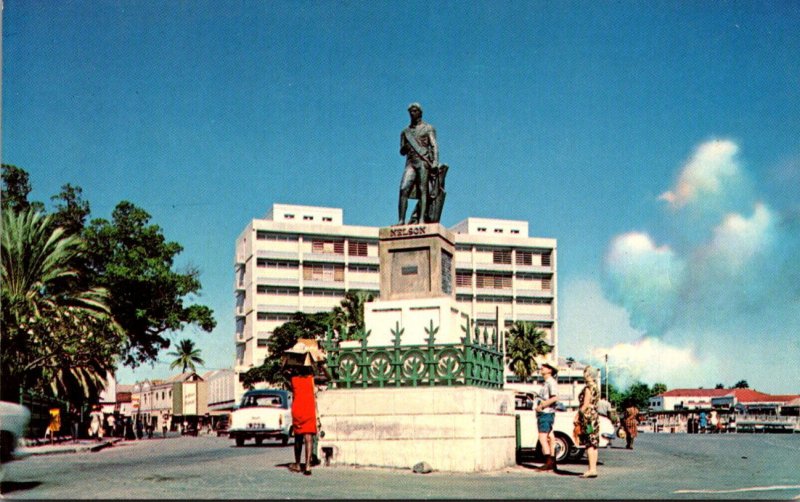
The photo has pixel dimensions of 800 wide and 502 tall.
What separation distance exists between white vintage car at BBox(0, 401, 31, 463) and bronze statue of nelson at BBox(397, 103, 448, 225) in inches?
274

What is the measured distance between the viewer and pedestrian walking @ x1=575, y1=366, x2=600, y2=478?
42.7 feet

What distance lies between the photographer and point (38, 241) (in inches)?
1345

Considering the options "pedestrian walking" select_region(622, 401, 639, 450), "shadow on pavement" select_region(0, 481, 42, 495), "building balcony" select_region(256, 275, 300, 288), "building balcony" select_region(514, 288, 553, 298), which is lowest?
"pedestrian walking" select_region(622, 401, 639, 450)

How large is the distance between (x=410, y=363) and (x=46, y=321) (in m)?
21.4

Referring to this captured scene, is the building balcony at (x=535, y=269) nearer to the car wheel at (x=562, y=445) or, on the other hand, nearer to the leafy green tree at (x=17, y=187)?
the leafy green tree at (x=17, y=187)

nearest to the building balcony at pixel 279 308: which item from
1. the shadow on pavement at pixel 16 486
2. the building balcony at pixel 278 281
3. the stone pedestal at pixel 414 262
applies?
the building balcony at pixel 278 281

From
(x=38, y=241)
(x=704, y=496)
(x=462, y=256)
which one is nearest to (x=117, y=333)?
(x=38, y=241)

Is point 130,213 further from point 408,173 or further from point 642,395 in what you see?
point 642,395

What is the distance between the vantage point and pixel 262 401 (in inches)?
1089

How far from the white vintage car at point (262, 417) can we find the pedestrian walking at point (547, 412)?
13.2 meters

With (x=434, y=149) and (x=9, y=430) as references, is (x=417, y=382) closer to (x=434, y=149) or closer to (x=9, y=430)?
(x=434, y=149)

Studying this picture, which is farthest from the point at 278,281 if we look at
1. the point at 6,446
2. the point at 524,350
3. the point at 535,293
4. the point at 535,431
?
the point at 6,446

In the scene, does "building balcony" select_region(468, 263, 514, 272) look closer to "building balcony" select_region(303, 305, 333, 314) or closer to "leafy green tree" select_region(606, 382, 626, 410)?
"building balcony" select_region(303, 305, 333, 314)

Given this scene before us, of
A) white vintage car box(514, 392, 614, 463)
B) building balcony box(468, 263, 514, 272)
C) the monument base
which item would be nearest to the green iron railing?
the monument base
